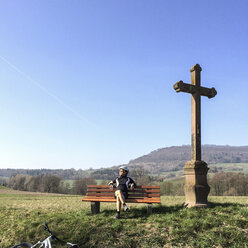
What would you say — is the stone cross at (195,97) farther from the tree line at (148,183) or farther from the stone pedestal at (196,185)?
the tree line at (148,183)

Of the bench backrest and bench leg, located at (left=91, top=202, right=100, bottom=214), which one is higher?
the bench backrest

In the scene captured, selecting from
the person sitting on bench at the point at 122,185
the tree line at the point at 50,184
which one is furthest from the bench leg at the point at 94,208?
the tree line at the point at 50,184

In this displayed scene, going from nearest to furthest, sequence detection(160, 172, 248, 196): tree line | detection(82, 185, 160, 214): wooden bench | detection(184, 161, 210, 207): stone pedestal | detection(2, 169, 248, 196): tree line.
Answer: detection(82, 185, 160, 214): wooden bench → detection(184, 161, 210, 207): stone pedestal → detection(160, 172, 248, 196): tree line → detection(2, 169, 248, 196): tree line

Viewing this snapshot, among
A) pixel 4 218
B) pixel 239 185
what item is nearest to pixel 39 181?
pixel 239 185

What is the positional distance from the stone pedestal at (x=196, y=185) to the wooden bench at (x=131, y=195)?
4.70 feet

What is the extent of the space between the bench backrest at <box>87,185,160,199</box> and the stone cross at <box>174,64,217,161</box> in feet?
7.33

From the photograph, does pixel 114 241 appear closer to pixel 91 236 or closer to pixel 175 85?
pixel 91 236

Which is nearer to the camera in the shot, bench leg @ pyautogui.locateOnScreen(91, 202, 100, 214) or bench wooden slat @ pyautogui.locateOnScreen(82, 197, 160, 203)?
bench wooden slat @ pyautogui.locateOnScreen(82, 197, 160, 203)

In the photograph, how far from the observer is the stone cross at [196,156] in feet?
33.2

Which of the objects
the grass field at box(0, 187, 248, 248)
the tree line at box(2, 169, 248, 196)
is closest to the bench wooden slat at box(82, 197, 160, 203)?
the grass field at box(0, 187, 248, 248)

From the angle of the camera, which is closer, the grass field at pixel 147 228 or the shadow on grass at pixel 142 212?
the grass field at pixel 147 228

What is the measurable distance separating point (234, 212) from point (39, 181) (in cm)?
10183

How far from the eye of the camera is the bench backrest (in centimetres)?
970

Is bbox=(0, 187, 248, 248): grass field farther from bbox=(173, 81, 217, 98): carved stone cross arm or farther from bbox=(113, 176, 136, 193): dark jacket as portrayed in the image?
bbox=(173, 81, 217, 98): carved stone cross arm
